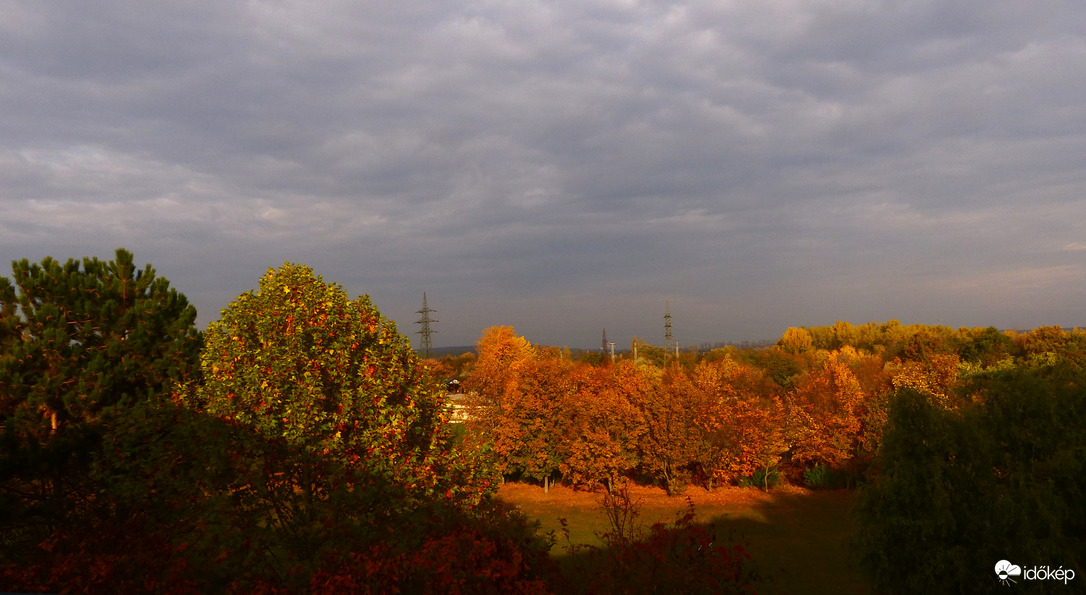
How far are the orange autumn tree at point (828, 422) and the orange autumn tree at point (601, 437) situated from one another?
1280 centimetres

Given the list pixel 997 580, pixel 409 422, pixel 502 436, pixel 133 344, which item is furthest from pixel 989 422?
pixel 502 436

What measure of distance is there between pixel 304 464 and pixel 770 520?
30.3 metres

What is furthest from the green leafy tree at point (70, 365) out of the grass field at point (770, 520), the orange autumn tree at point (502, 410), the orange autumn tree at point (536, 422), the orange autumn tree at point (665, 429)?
the orange autumn tree at point (665, 429)

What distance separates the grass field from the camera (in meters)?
24.1

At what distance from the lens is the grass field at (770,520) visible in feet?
79.2

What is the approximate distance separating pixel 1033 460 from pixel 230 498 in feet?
74.9

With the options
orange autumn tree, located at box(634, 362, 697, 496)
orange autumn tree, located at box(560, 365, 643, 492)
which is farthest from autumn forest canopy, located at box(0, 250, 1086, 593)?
orange autumn tree, located at box(560, 365, 643, 492)

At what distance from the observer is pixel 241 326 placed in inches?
552

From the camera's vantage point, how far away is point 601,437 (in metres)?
41.8

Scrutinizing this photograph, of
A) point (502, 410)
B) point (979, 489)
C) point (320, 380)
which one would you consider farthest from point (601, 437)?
point (320, 380)

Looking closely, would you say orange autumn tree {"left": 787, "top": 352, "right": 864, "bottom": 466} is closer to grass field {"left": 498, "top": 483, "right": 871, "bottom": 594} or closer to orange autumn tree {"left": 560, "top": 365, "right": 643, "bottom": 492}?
grass field {"left": 498, "top": 483, "right": 871, "bottom": 594}

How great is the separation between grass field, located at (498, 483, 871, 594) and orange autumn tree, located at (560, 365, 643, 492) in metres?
2.13

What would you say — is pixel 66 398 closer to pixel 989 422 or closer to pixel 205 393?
pixel 205 393

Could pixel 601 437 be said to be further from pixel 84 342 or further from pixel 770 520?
pixel 84 342
